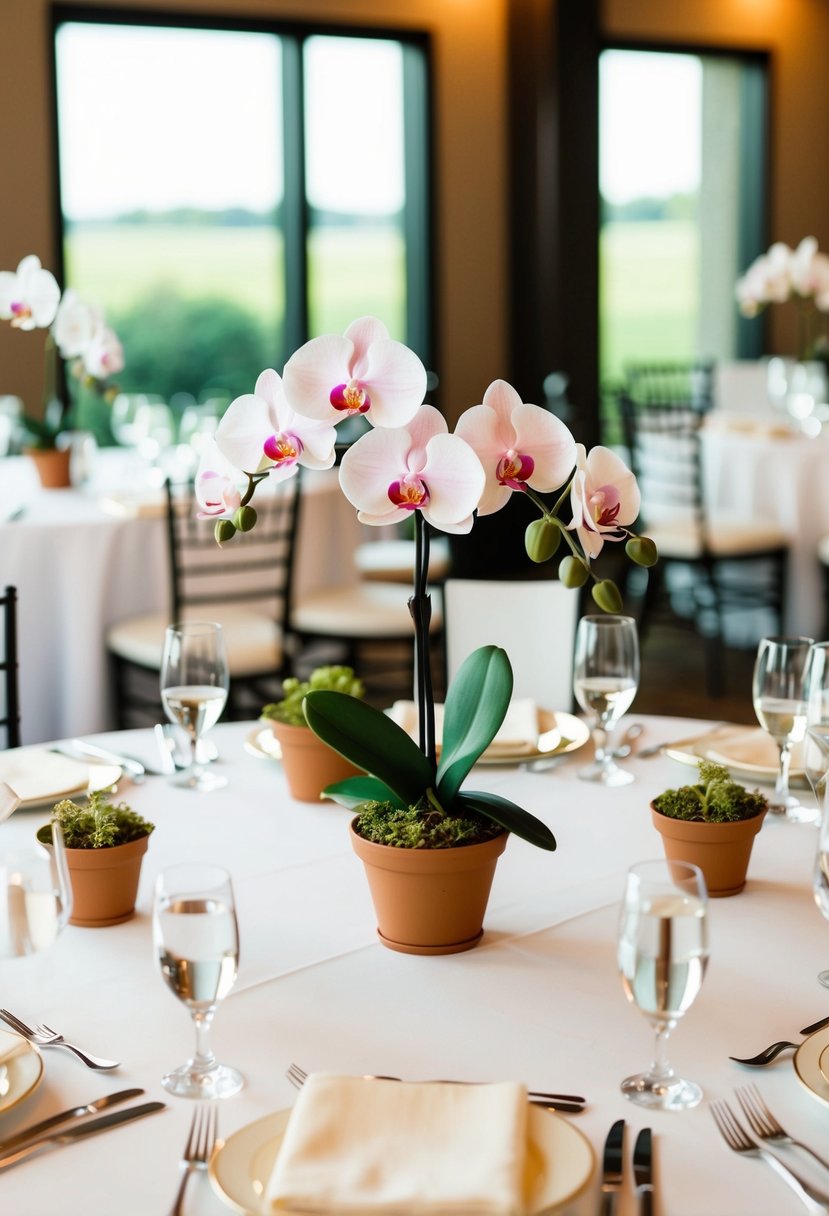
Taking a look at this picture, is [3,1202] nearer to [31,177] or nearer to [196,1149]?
[196,1149]

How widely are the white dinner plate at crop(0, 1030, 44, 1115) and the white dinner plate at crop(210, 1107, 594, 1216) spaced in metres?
0.18

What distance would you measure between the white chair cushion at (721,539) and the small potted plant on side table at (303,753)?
3.61m

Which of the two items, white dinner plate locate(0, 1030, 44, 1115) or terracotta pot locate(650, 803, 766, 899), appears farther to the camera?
terracotta pot locate(650, 803, 766, 899)

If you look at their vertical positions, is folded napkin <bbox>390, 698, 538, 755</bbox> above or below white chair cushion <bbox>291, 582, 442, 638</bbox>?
above

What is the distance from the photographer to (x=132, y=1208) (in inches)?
37.7

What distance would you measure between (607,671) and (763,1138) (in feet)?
2.85

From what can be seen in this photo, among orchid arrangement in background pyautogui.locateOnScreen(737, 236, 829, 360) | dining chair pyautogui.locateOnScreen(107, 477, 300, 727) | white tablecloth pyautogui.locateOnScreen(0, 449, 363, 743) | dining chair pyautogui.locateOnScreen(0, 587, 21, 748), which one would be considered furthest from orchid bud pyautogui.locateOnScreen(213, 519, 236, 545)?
orchid arrangement in background pyautogui.locateOnScreen(737, 236, 829, 360)

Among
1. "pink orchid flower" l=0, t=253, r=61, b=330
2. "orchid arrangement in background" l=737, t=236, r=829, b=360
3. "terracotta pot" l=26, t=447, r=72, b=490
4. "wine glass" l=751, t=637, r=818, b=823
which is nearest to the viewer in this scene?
"wine glass" l=751, t=637, r=818, b=823

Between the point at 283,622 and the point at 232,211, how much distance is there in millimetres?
3408

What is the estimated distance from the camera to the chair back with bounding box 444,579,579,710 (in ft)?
8.78

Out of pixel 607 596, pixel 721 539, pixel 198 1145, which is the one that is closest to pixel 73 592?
pixel 721 539

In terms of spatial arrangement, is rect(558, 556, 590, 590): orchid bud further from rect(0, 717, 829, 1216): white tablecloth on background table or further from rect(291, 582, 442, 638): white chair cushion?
rect(291, 582, 442, 638): white chair cushion

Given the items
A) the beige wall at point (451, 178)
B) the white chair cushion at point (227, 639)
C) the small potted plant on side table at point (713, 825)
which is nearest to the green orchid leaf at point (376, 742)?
the small potted plant on side table at point (713, 825)

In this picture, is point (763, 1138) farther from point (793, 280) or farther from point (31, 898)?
point (793, 280)
